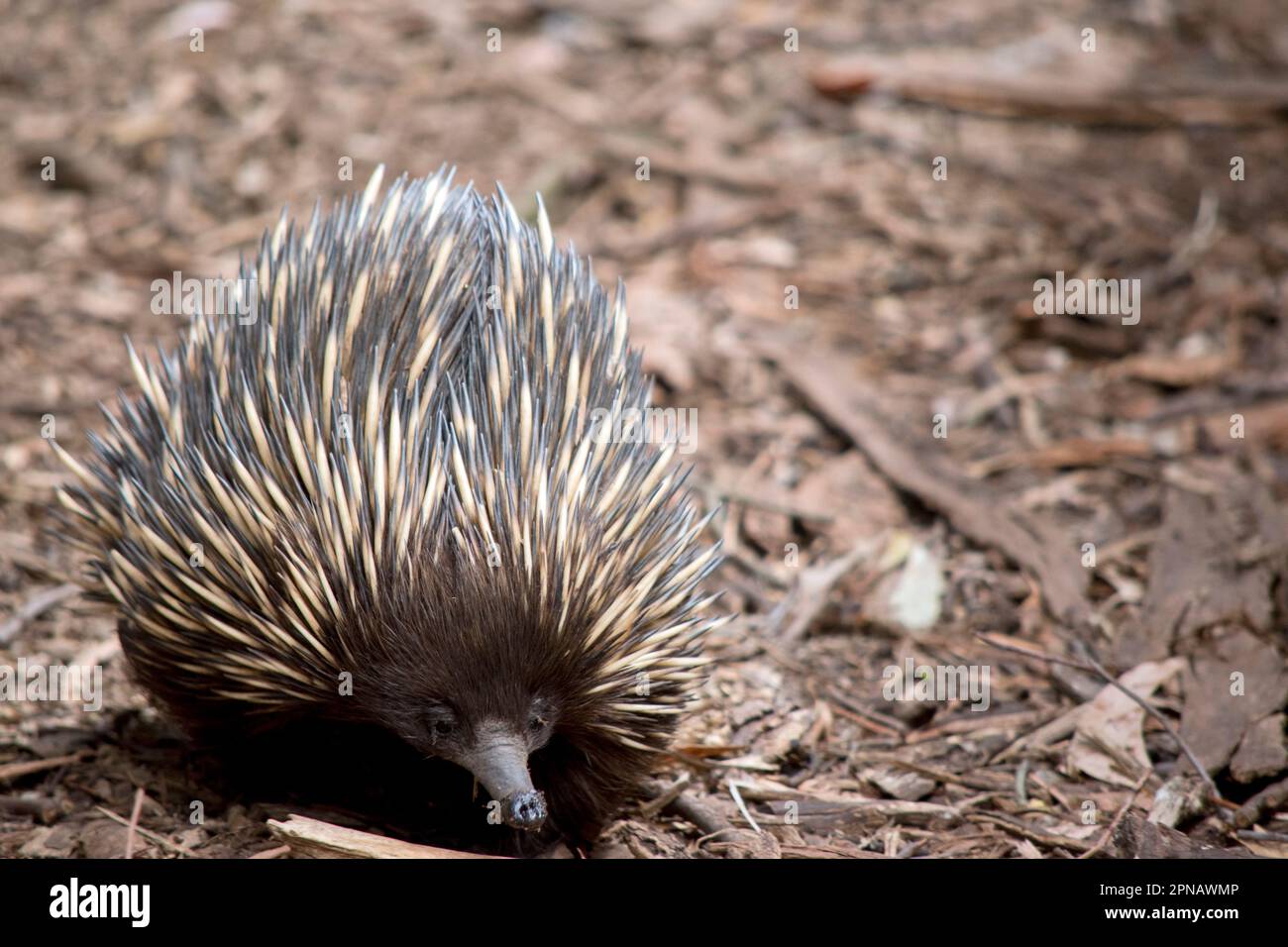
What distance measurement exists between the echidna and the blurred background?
1.66ft

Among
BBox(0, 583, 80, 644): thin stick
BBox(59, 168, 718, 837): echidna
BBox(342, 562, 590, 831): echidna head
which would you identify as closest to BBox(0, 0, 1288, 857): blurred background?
BBox(0, 583, 80, 644): thin stick

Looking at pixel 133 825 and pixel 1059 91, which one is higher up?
pixel 1059 91

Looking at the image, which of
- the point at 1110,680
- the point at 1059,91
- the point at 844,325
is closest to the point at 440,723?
the point at 1110,680

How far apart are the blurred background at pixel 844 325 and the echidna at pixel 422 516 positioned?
505mm

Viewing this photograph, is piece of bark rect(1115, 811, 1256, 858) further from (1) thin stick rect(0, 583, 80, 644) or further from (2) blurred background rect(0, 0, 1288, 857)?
(1) thin stick rect(0, 583, 80, 644)

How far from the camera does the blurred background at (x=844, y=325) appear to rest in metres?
3.94

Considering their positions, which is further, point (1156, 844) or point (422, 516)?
point (1156, 844)

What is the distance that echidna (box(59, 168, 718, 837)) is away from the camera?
3.03m

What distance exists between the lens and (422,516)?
9.81 feet

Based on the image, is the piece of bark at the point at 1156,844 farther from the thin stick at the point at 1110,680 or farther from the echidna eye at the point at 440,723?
the echidna eye at the point at 440,723

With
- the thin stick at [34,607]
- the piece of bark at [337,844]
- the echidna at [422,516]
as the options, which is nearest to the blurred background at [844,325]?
the thin stick at [34,607]

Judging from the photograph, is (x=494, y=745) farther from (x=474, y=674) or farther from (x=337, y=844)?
(x=337, y=844)

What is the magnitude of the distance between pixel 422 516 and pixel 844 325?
3.74m

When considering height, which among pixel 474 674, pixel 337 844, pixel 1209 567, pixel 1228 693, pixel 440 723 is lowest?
pixel 337 844
